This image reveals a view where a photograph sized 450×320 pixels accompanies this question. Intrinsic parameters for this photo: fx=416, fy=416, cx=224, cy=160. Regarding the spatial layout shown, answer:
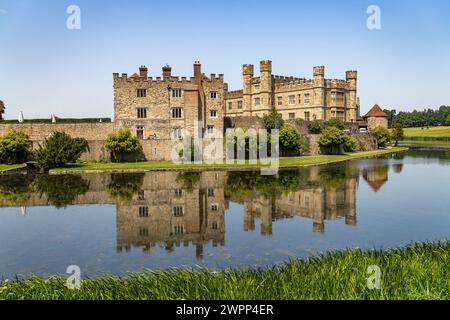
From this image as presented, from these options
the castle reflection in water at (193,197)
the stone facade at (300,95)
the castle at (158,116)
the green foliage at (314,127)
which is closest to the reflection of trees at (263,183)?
the castle reflection in water at (193,197)

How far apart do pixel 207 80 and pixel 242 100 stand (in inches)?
798

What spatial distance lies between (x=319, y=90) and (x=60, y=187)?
134 feet

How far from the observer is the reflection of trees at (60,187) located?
2370 centimetres

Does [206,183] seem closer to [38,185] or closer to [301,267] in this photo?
[38,185]

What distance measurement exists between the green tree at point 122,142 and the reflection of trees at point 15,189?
31.5 ft

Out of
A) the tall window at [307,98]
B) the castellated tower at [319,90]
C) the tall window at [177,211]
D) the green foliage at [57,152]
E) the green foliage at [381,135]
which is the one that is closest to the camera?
the tall window at [177,211]

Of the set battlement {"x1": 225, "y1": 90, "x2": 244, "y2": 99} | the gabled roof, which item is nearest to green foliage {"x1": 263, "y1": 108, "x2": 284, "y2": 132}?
battlement {"x1": 225, "y1": 90, "x2": 244, "y2": 99}

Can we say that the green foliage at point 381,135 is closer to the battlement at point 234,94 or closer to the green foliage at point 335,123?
the green foliage at point 335,123

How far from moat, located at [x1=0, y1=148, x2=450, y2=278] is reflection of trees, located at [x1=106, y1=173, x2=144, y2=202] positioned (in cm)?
7

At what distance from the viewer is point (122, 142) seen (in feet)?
136

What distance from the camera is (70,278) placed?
10.8 meters

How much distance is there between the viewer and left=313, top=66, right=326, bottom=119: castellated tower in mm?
58219

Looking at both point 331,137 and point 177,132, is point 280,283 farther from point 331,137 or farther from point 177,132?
point 331,137

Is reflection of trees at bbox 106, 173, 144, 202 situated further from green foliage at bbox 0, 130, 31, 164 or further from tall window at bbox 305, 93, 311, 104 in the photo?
tall window at bbox 305, 93, 311, 104
